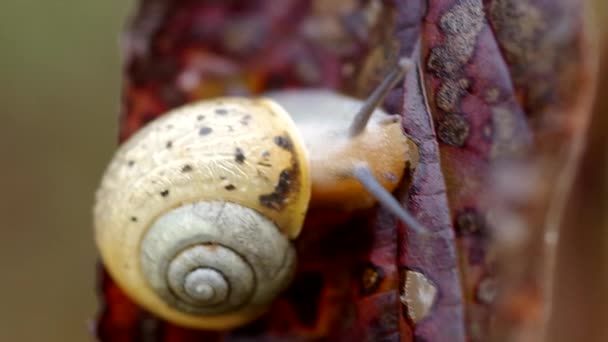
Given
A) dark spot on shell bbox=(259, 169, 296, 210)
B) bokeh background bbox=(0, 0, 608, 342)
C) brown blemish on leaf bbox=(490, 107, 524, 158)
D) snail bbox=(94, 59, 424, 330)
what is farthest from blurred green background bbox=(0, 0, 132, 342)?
brown blemish on leaf bbox=(490, 107, 524, 158)

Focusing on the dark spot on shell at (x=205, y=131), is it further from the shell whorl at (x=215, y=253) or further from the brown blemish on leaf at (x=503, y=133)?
the brown blemish on leaf at (x=503, y=133)

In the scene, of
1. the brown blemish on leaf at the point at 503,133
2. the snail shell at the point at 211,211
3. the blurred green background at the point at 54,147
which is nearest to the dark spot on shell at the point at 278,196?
the snail shell at the point at 211,211

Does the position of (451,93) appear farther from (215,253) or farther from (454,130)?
(215,253)

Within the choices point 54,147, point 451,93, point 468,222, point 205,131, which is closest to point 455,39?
point 451,93

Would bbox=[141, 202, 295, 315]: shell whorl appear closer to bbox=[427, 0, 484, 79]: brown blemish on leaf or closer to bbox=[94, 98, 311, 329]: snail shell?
bbox=[94, 98, 311, 329]: snail shell

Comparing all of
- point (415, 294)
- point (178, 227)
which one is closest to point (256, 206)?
point (178, 227)

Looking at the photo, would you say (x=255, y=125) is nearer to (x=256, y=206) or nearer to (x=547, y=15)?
(x=256, y=206)
